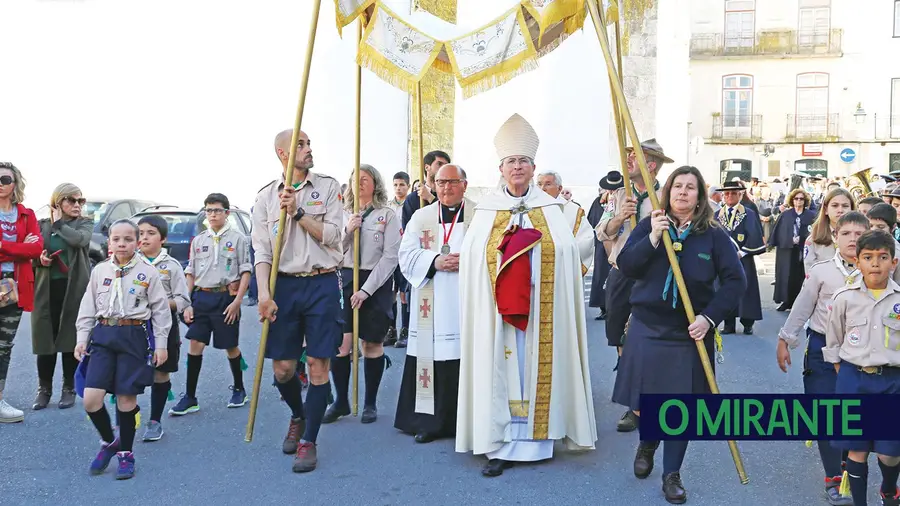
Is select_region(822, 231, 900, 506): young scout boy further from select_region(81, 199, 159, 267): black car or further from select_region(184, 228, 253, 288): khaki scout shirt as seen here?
select_region(81, 199, 159, 267): black car

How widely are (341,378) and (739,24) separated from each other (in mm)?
36457

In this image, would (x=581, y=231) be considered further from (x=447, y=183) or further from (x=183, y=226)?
(x=183, y=226)

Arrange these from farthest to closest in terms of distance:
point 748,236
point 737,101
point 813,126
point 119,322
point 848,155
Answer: point 737,101 → point 813,126 → point 848,155 → point 748,236 → point 119,322

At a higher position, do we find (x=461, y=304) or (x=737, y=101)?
(x=737, y=101)

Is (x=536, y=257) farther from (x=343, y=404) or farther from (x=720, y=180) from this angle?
(x=720, y=180)

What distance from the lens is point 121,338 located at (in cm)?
525

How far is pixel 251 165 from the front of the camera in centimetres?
1873

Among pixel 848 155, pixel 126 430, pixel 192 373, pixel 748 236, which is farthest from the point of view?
pixel 848 155

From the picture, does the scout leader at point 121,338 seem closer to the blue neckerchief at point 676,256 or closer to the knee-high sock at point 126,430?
the knee-high sock at point 126,430

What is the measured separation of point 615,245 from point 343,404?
2227 mm

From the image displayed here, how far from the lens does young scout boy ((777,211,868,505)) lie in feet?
15.4

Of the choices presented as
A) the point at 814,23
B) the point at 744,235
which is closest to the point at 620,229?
the point at 744,235

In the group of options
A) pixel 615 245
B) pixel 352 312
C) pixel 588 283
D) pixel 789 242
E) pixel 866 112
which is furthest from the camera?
pixel 866 112

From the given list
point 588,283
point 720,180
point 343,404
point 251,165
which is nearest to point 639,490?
point 343,404
